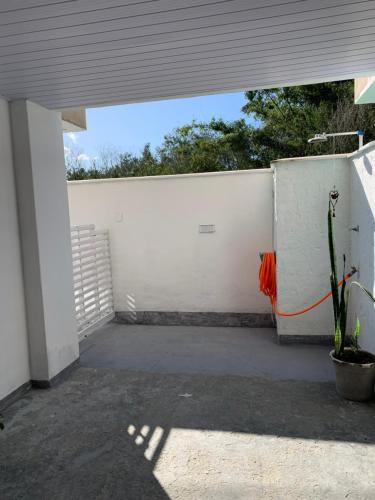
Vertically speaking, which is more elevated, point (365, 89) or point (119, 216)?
point (365, 89)

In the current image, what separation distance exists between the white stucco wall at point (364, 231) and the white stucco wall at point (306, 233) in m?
0.20

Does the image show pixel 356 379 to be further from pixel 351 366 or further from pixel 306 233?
pixel 306 233

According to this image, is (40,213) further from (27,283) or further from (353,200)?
(353,200)

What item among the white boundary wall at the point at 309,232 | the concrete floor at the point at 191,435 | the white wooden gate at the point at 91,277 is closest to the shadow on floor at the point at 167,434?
the concrete floor at the point at 191,435

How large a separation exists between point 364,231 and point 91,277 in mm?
3680

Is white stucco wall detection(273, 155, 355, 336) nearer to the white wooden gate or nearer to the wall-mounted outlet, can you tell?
the wall-mounted outlet

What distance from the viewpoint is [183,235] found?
6.05 metres

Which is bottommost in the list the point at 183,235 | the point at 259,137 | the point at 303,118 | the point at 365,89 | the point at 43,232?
the point at 183,235

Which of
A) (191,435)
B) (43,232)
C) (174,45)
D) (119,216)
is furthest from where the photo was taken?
(119,216)

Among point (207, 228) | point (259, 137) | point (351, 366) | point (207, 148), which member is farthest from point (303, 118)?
point (351, 366)

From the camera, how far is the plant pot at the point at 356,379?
11.0ft

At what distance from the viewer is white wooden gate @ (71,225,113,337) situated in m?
5.32

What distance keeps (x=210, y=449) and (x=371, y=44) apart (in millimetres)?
3087

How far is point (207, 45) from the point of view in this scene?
2.68 m
